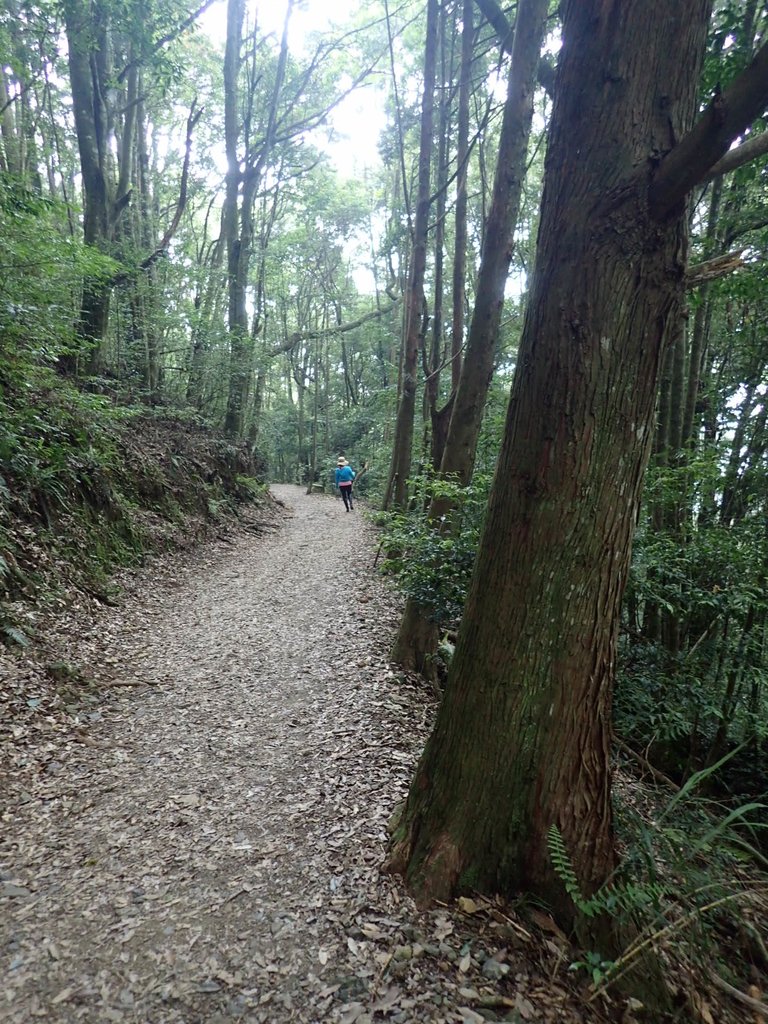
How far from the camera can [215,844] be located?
323cm

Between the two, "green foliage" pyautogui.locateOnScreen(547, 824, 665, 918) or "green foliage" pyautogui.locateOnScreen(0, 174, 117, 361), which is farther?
"green foliage" pyautogui.locateOnScreen(0, 174, 117, 361)

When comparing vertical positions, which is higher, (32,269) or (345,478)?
(32,269)

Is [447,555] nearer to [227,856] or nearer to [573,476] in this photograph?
[573,476]

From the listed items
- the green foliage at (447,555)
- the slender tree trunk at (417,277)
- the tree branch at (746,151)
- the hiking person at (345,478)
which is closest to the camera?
the tree branch at (746,151)

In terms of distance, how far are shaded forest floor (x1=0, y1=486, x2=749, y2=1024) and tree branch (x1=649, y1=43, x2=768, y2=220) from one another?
10.9 feet

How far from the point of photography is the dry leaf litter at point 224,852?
2.29m

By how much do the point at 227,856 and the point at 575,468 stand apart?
2.90 metres

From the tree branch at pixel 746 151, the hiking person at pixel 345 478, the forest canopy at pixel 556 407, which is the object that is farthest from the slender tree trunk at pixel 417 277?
the tree branch at pixel 746 151

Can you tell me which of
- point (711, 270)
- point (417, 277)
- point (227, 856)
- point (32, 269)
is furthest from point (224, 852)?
point (417, 277)

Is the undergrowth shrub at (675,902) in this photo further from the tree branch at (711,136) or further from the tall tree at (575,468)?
the tree branch at (711,136)

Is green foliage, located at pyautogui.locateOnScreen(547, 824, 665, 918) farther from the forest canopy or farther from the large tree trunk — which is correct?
the large tree trunk

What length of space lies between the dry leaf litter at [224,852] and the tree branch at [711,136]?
3.33m

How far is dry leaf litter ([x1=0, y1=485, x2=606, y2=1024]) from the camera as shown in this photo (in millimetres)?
2295

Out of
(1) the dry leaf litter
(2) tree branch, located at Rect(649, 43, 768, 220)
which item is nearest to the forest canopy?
(2) tree branch, located at Rect(649, 43, 768, 220)
